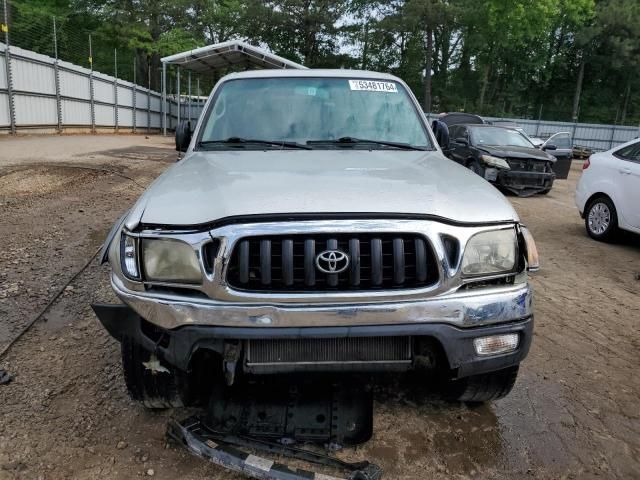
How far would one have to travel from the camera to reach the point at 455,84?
4347 cm

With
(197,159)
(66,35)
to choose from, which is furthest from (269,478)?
(66,35)

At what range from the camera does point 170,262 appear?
6.56 feet

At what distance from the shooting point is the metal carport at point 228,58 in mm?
17172

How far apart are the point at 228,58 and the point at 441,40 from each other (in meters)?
28.6

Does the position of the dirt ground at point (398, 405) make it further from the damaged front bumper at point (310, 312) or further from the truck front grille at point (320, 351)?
the damaged front bumper at point (310, 312)

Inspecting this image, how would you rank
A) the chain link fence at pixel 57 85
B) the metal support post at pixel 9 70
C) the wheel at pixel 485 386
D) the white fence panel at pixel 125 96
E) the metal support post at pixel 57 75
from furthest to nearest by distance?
the white fence panel at pixel 125 96 → the metal support post at pixel 57 75 → the chain link fence at pixel 57 85 → the metal support post at pixel 9 70 → the wheel at pixel 485 386

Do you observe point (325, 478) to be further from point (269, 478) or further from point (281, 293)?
point (281, 293)

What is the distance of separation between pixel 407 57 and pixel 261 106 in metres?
41.4

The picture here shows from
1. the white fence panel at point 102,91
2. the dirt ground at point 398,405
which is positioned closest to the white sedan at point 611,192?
the dirt ground at point 398,405

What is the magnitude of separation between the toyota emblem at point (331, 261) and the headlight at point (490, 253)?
49 centimetres

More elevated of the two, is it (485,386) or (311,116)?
(311,116)

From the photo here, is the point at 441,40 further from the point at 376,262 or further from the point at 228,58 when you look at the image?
the point at 376,262

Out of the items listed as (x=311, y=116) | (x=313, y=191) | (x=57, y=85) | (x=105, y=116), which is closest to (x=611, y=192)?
(x=311, y=116)

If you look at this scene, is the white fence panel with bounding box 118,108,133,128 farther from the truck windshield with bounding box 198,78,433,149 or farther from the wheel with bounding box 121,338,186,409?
the wheel with bounding box 121,338,186,409
